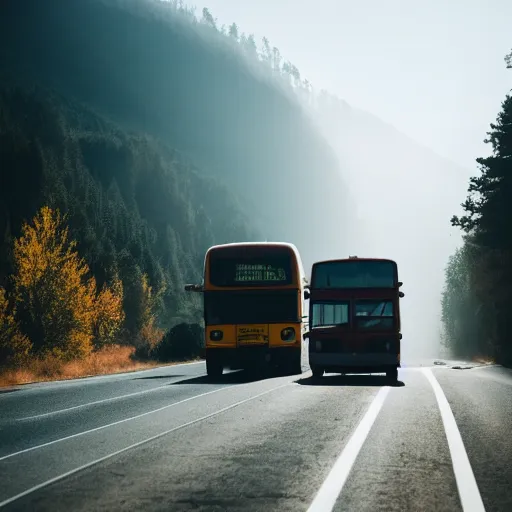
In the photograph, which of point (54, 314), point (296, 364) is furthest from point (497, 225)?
point (54, 314)

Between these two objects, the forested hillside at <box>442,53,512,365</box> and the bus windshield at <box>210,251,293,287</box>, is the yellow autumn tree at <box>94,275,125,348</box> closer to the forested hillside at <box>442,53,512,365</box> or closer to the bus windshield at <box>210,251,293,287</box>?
the forested hillside at <box>442,53,512,365</box>

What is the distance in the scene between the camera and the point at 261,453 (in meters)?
9.22

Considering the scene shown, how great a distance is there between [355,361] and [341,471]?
13181 mm

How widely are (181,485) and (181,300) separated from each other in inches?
4235

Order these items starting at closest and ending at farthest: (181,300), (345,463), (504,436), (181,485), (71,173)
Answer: (181,485), (345,463), (504,436), (71,173), (181,300)

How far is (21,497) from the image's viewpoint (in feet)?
22.7

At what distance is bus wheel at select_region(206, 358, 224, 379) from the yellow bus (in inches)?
2.7

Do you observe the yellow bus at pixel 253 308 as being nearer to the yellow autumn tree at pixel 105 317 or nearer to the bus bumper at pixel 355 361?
the bus bumper at pixel 355 361

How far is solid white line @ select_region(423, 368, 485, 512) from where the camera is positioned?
6527mm

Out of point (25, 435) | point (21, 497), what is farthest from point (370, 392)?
point (21, 497)

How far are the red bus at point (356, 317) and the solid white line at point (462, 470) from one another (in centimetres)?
737

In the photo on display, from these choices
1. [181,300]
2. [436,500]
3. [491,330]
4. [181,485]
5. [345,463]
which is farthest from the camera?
[181,300]

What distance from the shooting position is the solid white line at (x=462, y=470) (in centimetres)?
653

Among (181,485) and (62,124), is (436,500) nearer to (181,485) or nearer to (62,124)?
(181,485)
